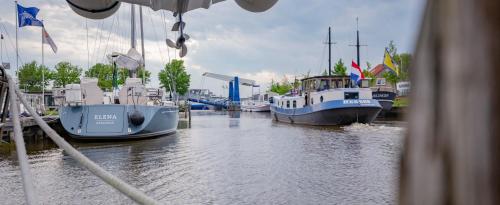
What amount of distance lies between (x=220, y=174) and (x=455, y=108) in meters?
8.46

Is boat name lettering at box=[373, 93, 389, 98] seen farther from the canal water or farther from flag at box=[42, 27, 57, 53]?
flag at box=[42, 27, 57, 53]

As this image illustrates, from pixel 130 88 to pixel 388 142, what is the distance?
10.4 m

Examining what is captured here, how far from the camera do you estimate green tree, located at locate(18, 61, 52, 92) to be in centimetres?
4476

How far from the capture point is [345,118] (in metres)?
23.1

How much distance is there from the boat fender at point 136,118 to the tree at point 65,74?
3434 centimetres

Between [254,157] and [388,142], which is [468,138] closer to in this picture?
[254,157]

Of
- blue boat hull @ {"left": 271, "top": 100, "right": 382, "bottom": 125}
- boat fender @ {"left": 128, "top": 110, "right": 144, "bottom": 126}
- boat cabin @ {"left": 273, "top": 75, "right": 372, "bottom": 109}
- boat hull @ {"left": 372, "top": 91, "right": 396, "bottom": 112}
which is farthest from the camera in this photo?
boat hull @ {"left": 372, "top": 91, "right": 396, "bottom": 112}

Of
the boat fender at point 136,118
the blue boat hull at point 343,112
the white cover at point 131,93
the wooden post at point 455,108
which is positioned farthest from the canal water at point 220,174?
the blue boat hull at point 343,112

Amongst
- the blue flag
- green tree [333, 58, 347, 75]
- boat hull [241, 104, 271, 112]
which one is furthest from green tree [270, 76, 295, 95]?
the blue flag

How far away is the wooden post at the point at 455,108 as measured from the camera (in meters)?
0.31

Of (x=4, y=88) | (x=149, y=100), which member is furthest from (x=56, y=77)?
(x=4, y=88)

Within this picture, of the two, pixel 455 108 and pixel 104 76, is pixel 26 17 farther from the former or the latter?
pixel 104 76

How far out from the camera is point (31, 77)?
44.9m

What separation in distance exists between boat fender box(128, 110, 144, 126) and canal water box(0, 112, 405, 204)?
6.84 ft
